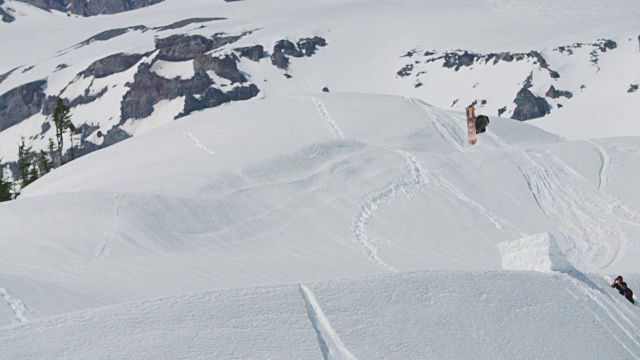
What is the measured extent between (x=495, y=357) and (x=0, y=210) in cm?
A: 1835

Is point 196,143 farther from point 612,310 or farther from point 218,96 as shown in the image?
point 218,96

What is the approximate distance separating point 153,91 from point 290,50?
26401mm

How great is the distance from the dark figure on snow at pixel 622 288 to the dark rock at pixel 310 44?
17241 cm

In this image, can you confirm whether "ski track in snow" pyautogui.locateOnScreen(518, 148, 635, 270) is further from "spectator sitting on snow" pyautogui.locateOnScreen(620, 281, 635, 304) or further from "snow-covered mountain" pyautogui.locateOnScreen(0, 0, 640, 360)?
"spectator sitting on snow" pyautogui.locateOnScreen(620, 281, 635, 304)

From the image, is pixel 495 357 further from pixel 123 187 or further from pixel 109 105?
pixel 109 105

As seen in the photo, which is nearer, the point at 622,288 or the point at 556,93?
the point at 622,288

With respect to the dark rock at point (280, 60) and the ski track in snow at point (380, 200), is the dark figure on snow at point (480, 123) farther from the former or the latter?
the dark rock at point (280, 60)

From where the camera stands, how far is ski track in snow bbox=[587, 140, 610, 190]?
136 ft

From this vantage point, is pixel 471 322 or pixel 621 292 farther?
pixel 621 292

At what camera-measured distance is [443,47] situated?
186 m

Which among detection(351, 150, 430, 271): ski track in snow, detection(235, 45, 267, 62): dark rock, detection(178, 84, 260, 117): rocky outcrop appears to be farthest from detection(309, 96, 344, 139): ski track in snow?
detection(235, 45, 267, 62): dark rock

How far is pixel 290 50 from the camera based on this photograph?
19250cm

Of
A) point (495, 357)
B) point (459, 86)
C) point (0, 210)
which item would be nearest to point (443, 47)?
point (459, 86)

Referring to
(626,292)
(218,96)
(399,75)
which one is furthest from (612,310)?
(399,75)
